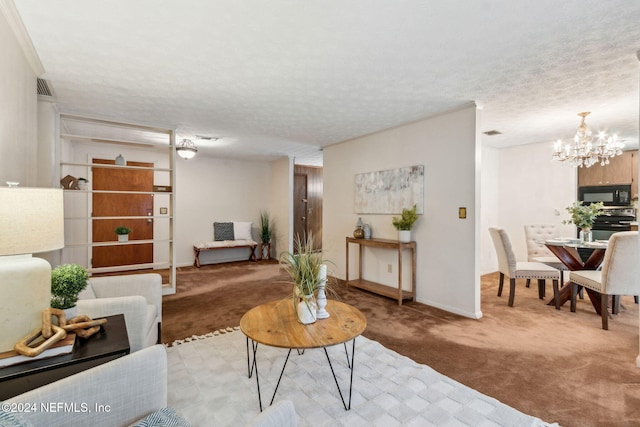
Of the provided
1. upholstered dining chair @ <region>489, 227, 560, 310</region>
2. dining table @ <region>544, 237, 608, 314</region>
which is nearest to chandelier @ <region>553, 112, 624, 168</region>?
dining table @ <region>544, 237, 608, 314</region>

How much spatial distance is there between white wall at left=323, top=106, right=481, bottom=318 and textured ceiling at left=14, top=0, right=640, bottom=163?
0.96 feet

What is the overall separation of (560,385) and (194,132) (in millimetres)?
4862

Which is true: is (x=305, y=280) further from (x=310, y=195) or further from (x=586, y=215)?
(x=310, y=195)

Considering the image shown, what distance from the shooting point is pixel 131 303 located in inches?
73.9

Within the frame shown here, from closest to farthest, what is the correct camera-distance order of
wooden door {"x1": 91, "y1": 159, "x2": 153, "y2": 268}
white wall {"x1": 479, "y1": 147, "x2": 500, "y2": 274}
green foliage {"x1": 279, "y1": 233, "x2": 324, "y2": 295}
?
green foliage {"x1": 279, "y1": 233, "x2": 324, "y2": 295} → wooden door {"x1": 91, "y1": 159, "x2": 153, "y2": 268} → white wall {"x1": 479, "y1": 147, "x2": 500, "y2": 274}

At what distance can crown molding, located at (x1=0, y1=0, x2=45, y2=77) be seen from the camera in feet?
5.53

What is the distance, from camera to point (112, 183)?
5250 millimetres

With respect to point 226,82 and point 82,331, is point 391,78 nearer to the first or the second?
point 226,82

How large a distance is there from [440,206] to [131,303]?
320 centimetres

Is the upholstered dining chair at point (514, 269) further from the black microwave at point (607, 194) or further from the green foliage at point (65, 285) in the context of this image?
the green foliage at point (65, 285)

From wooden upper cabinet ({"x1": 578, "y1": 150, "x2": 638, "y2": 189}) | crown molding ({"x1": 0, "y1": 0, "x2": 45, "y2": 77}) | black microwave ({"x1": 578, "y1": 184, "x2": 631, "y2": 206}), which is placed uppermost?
crown molding ({"x1": 0, "y1": 0, "x2": 45, "y2": 77})

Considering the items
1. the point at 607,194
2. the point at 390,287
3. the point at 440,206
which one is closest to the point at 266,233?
the point at 390,287

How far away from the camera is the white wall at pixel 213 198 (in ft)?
19.9

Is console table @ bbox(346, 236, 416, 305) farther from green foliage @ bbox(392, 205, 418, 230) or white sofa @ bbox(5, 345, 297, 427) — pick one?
white sofa @ bbox(5, 345, 297, 427)
